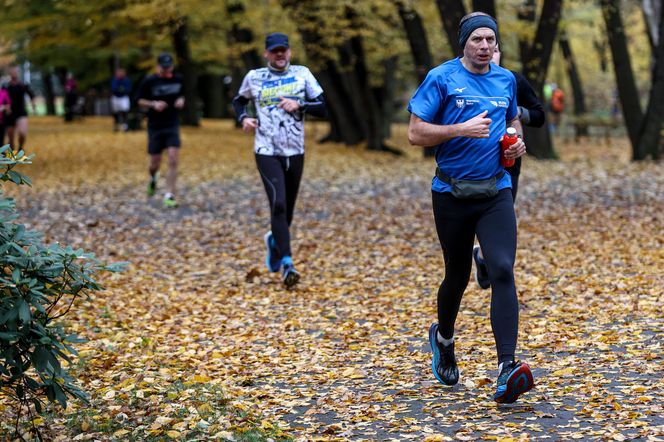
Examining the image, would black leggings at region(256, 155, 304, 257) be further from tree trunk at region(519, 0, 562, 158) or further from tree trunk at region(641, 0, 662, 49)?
tree trunk at region(641, 0, 662, 49)

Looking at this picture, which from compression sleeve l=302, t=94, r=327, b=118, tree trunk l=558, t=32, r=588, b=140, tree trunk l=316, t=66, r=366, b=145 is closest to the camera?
compression sleeve l=302, t=94, r=327, b=118

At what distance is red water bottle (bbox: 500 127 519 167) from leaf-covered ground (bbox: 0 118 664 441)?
53.7 inches

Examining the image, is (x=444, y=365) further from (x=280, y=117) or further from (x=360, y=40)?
(x=360, y=40)

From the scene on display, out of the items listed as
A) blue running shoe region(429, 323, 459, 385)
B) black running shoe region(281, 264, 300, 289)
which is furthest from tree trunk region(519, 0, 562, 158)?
blue running shoe region(429, 323, 459, 385)

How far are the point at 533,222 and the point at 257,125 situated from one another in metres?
5.45

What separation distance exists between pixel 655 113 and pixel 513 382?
1845 cm

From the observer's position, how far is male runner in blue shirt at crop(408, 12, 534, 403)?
589cm

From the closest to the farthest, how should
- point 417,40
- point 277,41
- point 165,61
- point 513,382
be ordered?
point 513,382 → point 277,41 → point 165,61 → point 417,40

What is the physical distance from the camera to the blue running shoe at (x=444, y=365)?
6.45 metres

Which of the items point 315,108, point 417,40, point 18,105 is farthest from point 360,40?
point 315,108

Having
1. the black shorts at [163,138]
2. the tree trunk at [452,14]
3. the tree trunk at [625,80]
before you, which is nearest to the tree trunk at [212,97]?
the tree trunk at [625,80]

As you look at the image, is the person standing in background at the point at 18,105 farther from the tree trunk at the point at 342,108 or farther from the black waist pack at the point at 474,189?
the black waist pack at the point at 474,189

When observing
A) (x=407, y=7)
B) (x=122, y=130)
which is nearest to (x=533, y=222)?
(x=407, y=7)

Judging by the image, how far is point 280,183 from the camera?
10.1 metres
